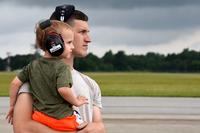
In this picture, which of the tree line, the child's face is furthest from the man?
the tree line

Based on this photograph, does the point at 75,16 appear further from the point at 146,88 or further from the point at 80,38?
the point at 146,88

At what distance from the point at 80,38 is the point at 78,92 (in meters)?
0.30

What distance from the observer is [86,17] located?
9.60ft

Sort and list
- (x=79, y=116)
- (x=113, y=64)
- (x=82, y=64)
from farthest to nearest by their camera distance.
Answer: (x=113, y=64)
(x=82, y=64)
(x=79, y=116)

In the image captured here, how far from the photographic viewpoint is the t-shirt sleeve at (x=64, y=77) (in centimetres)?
258

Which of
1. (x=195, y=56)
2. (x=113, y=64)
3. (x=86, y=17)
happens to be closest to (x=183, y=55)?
(x=195, y=56)

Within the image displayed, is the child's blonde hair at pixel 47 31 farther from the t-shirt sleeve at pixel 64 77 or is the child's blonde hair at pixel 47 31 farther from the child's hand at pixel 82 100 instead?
the child's hand at pixel 82 100

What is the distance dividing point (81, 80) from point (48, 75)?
277 millimetres

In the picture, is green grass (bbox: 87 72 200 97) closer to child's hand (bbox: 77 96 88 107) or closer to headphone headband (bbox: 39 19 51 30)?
child's hand (bbox: 77 96 88 107)

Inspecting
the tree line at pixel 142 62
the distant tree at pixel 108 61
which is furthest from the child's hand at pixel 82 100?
the distant tree at pixel 108 61

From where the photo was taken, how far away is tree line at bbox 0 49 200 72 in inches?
5976

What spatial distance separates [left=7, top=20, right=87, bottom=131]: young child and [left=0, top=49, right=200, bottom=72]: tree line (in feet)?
478

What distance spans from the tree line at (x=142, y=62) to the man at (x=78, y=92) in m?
145

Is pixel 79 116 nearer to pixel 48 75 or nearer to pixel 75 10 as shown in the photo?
pixel 48 75
